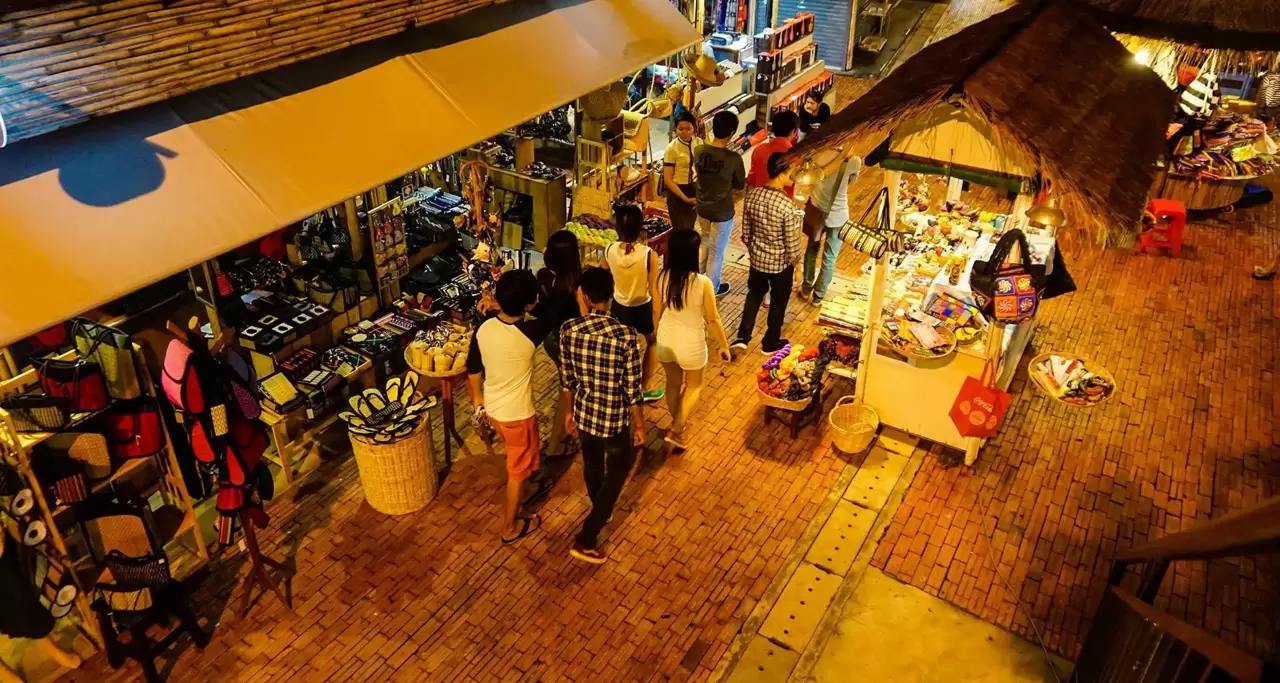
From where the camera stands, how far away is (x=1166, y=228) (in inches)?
374

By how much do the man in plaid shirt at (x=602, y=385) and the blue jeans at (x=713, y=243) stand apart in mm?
2912

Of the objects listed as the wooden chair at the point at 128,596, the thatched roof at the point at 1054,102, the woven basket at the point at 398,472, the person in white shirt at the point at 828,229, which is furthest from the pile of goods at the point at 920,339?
the wooden chair at the point at 128,596

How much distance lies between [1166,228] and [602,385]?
7839 millimetres

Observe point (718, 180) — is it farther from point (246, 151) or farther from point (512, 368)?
point (246, 151)

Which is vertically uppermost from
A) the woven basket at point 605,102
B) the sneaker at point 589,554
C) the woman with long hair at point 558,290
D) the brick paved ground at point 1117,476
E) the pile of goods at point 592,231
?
the woven basket at point 605,102

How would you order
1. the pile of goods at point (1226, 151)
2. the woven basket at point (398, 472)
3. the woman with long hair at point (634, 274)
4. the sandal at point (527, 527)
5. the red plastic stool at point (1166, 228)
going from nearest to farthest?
the woven basket at point (398, 472) < the sandal at point (527, 527) < the woman with long hair at point (634, 274) < the red plastic stool at point (1166, 228) < the pile of goods at point (1226, 151)

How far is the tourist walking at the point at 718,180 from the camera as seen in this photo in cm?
709

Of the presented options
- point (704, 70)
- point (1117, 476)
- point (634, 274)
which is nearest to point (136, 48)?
point (634, 274)

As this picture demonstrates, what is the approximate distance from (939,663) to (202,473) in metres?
4.42

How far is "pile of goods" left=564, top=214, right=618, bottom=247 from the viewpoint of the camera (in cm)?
727

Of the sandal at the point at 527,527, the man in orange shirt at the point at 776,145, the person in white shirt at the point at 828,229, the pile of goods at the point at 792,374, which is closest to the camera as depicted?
the sandal at the point at 527,527

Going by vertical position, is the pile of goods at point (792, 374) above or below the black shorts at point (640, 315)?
below

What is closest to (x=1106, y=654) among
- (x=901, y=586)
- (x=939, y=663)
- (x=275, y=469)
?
(x=939, y=663)

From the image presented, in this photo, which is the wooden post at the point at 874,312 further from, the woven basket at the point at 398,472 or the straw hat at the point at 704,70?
the woven basket at the point at 398,472
